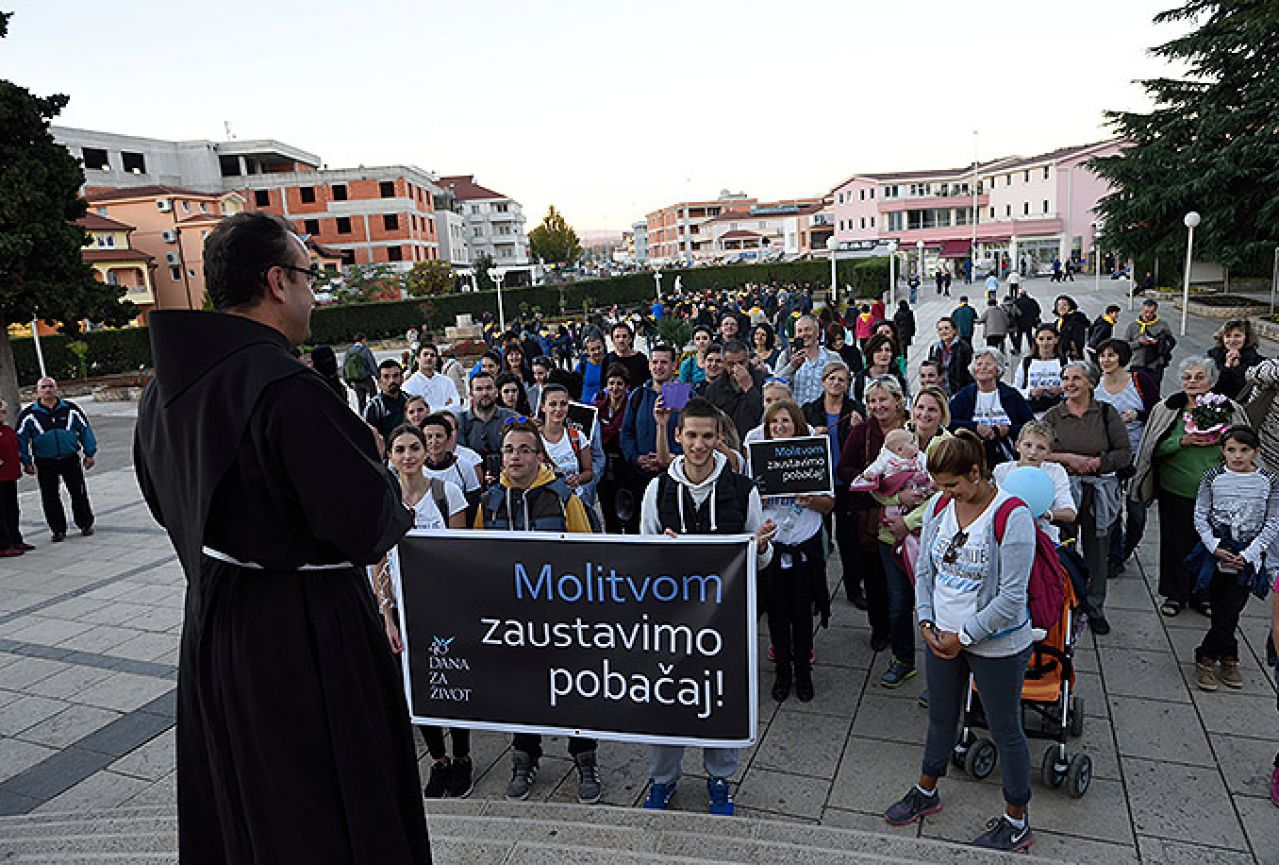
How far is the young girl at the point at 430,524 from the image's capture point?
4.38 metres

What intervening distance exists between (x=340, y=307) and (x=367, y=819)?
157 feet

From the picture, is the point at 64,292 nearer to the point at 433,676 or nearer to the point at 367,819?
the point at 433,676

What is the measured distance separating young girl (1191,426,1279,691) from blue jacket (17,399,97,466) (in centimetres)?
1179

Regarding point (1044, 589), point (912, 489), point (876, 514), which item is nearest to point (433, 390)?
point (876, 514)

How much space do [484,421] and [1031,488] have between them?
15.5ft

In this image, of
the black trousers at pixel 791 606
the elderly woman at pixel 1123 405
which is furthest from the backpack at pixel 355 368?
the elderly woman at pixel 1123 405

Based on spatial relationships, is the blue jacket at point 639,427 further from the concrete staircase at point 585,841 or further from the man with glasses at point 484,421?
the concrete staircase at point 585,841

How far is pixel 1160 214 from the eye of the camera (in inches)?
1211

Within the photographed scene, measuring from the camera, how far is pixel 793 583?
200 inches

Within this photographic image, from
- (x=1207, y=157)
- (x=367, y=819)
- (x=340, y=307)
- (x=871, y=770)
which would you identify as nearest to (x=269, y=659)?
(x=367, y=819)

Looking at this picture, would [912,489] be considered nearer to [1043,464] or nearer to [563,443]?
[1043,464]

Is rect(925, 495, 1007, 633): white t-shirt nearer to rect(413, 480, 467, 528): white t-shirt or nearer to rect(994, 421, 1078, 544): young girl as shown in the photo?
rect(994, 421, 1078, 544): young girl

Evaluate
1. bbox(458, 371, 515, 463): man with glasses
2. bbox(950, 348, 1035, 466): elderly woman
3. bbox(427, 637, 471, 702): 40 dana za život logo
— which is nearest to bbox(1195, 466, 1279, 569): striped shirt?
bbox(950, 348, 1035, 466): elderly woman

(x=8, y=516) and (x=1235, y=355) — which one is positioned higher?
(x=1235, y=355)
